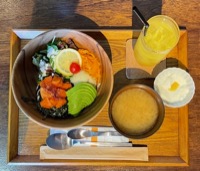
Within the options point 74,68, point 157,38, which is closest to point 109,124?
point 74,68

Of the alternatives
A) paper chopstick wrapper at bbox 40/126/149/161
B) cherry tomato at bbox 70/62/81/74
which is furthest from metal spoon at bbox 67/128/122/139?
cherry tomato at bbox 70/62/81/74

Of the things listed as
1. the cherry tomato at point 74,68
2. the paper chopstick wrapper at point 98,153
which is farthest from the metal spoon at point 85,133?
the cherry tomato at point 74,68

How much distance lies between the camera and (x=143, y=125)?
1.13 m

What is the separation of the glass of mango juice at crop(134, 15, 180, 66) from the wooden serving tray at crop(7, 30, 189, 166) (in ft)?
0.21

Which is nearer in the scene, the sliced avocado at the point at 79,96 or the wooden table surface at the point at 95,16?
the sliced avocado at the point at 79,96

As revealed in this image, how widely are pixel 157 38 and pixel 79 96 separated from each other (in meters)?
0.33

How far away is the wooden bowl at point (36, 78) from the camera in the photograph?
103 centimetres

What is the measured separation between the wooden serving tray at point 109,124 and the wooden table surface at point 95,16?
0.05 meters

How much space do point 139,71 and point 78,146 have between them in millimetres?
331

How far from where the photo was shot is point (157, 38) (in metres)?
1.16

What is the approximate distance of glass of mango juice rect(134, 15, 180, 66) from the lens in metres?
1.12

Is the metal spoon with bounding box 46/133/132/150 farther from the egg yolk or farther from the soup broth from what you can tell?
the egg yolk

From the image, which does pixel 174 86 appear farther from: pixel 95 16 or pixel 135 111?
pixel 95 16

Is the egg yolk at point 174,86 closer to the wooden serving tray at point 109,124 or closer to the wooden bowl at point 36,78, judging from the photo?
the wooden serving tray at point 109,124
